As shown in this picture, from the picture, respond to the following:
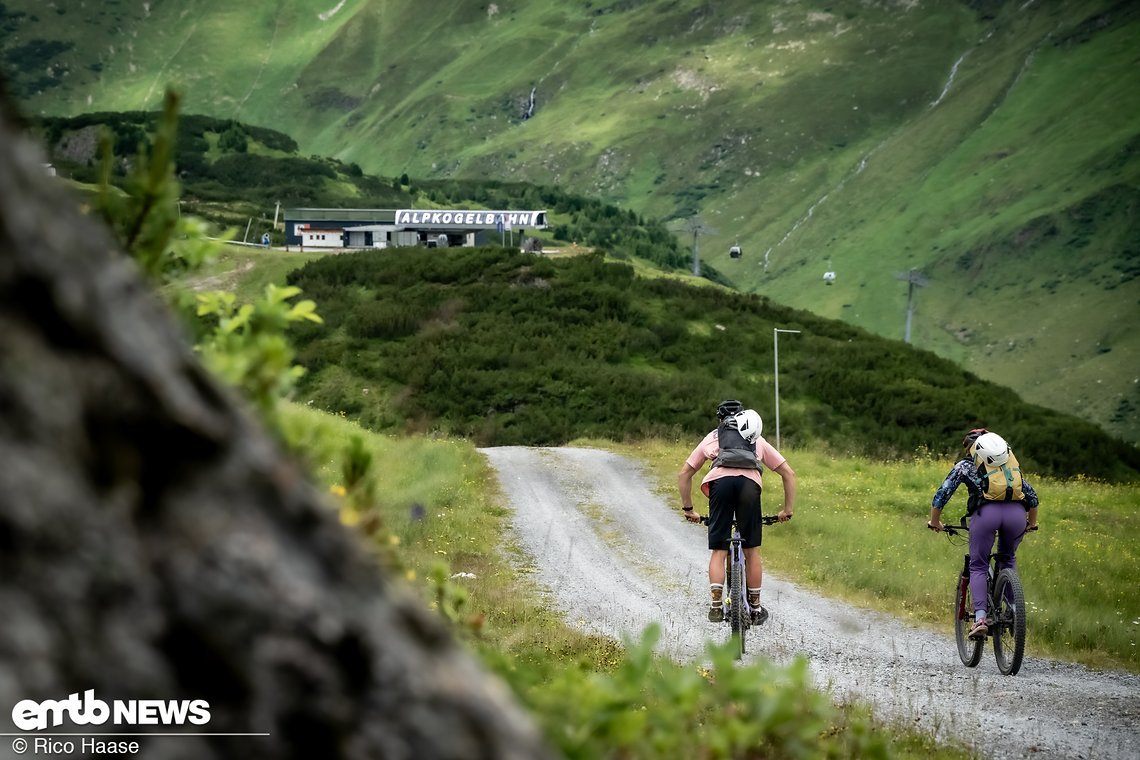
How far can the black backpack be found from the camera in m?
11.7

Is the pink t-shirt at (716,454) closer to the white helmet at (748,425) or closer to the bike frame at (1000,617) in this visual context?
the white helmet at (748,425)

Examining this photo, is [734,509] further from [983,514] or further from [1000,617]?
[1000,617]

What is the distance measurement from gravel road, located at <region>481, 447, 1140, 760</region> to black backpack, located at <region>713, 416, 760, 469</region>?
215cm

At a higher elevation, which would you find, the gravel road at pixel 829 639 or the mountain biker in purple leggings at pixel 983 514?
the mountain biker in purple leggings at pixel 983 514

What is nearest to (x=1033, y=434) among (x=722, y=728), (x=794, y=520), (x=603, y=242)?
(x=794, y=520)

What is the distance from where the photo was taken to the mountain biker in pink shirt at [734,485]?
463 inches

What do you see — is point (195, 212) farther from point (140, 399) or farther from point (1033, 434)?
point (140, 399)

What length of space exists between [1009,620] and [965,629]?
2.60ft

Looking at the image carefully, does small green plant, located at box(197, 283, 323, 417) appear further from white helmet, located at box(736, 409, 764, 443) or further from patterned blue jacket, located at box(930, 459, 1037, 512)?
patterned blue jacket, located at box(930, 459, 1037, 512)

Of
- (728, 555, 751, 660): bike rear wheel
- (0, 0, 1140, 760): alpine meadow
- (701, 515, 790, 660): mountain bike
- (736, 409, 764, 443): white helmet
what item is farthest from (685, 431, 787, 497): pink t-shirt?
(728, 555, 751, 660): bike rear wheel

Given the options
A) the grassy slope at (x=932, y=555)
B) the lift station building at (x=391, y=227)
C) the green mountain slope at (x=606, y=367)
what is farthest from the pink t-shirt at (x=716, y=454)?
the lift station building at (x=391, y=227)

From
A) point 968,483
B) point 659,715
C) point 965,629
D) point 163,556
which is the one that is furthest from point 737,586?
point 163,556

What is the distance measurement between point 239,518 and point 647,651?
4.31 ft

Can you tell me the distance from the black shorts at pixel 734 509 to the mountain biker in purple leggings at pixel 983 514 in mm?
1786
